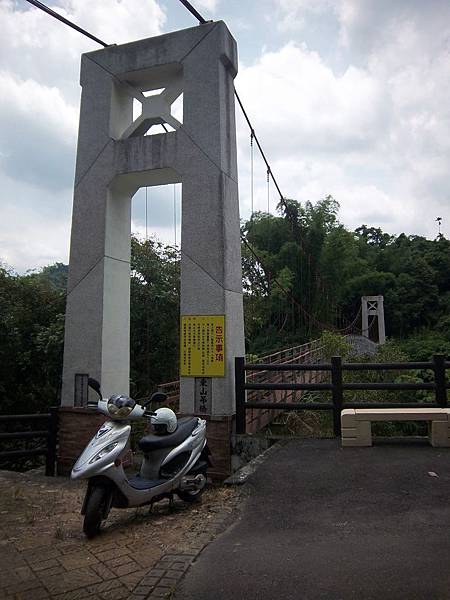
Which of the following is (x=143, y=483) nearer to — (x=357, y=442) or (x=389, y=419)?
(x=357, y=442)

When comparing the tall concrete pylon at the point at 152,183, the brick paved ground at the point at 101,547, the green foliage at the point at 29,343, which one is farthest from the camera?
the green foliage at the point at 29,343

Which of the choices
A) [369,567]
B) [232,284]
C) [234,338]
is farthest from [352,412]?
[369,567]

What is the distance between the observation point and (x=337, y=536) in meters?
2.36

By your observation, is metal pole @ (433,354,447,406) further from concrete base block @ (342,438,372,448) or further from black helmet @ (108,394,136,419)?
black helmet @ (108,394,136,419)

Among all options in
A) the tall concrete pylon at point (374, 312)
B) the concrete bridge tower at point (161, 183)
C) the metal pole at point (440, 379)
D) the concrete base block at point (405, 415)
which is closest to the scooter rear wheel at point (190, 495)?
the concrete bridge tower at point (161, 183)

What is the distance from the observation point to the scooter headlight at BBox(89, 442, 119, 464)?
262 centimetres

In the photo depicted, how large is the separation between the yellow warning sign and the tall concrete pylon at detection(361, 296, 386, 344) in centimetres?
2372

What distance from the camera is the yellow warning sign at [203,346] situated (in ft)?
14.0

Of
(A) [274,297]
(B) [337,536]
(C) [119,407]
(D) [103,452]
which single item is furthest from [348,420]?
(A) [274,297]

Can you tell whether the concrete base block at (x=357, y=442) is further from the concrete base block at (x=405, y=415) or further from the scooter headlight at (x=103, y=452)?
the scooter headlight at (x=103, y=452)

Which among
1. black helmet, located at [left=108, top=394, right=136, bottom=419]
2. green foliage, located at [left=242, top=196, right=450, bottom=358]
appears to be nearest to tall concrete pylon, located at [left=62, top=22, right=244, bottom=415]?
black helmet, located at [left=108, top=394, right=136, bottom=419]

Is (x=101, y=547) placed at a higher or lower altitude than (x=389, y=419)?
lower

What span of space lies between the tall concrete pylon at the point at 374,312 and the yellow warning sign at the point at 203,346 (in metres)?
23.7

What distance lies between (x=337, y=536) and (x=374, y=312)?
85.5 feet
